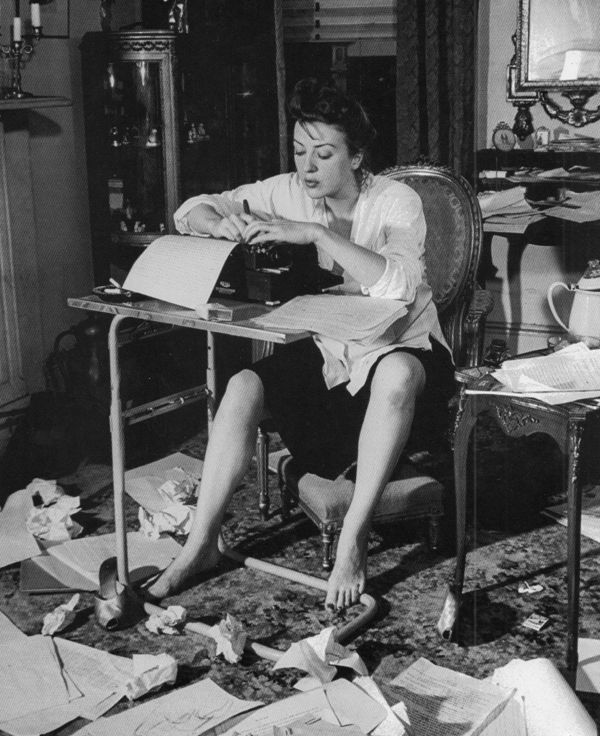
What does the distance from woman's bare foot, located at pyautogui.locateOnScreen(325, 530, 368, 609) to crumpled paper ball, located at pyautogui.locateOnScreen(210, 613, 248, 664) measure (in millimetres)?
246

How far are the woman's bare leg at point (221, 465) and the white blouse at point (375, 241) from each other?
0.66 feet

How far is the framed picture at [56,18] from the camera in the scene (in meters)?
3.41

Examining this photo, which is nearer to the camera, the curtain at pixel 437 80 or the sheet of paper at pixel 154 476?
the sheet of paper at pixel 154 476

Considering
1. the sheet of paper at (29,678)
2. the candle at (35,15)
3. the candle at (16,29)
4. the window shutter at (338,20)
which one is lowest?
the sheet of paper at (29,678)

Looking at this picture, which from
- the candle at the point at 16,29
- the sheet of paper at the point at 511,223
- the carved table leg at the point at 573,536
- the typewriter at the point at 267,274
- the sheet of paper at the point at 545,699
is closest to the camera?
the sheet of paper at the point at 545,699

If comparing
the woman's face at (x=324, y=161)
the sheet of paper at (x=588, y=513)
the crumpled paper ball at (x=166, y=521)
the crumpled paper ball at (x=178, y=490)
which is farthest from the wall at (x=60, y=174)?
the sheet of paper at (x=588, y=513)

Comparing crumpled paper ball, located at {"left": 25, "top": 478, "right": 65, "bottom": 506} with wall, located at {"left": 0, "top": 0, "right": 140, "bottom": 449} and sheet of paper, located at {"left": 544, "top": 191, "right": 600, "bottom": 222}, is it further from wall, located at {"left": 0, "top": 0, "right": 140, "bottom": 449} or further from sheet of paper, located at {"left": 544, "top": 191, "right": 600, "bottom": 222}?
sheet of paper, located at {"left": 544, "top": 191, "right": 600, "bottom": 222}

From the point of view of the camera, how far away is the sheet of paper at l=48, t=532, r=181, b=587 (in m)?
2.36

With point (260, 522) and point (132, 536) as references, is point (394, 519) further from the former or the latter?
point (132, 536)

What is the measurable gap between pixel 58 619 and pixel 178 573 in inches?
11.5

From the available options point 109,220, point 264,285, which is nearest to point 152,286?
point 264,285

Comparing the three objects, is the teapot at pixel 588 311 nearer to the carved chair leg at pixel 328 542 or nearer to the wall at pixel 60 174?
the carved chair leg at pixel 328 542

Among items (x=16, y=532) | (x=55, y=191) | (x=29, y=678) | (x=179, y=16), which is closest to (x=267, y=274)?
(x=29, y=678)

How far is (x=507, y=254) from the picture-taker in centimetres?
405
